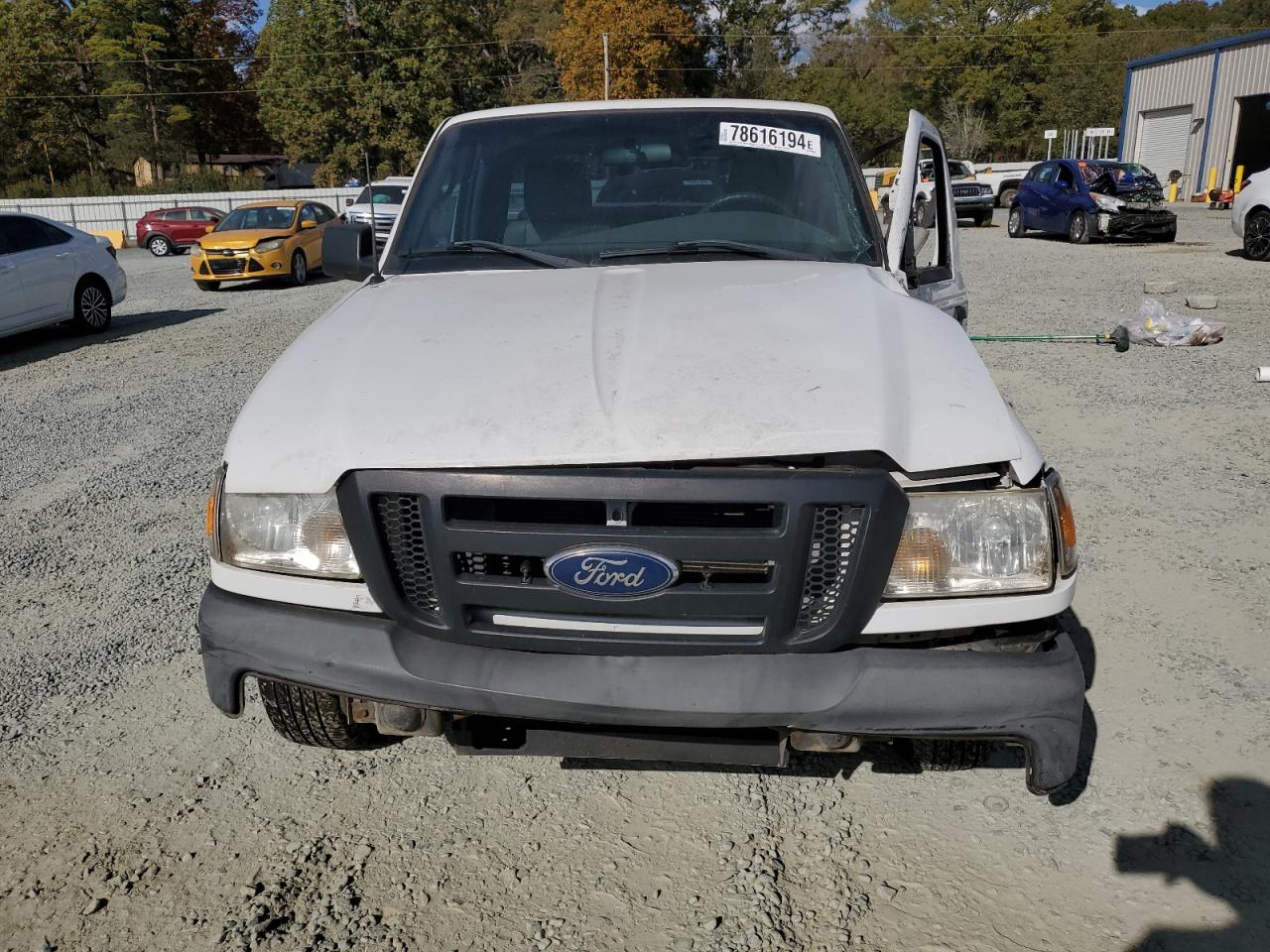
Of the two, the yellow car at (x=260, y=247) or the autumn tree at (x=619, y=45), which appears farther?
the autumn tree at (x=619, y=45)

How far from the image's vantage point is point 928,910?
2.44 meters

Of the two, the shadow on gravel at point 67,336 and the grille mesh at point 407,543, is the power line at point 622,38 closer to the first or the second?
the shadow on gravel at point 67,336

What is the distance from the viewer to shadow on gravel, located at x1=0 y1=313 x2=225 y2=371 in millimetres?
11344

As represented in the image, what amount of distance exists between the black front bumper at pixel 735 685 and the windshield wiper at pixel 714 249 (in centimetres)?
160

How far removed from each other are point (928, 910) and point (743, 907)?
0.44m

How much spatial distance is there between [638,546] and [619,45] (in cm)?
5526

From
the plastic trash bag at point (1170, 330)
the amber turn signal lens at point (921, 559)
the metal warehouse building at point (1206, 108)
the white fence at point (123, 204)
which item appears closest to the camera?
the amber turn signal lens at point (921, 559)

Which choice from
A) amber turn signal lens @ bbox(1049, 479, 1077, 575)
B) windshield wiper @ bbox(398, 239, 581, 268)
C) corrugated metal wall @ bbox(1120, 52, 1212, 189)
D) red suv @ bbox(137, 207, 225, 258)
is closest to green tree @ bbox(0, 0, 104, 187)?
red suv @ bbox(137, 207, 225, 258)

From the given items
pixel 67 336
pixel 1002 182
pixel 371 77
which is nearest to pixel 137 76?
pixel 371 77

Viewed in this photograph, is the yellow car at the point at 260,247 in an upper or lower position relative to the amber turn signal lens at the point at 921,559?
lower

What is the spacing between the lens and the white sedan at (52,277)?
11.1 metres

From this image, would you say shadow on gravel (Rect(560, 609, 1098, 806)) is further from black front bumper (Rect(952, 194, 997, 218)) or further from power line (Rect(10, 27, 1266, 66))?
power line (Rect(10, 27, 1266, 66))

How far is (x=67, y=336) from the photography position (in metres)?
12.7

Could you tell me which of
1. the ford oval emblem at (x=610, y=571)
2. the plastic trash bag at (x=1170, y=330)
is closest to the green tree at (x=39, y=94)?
the plastic trash bag at (x=1170, y=330)
